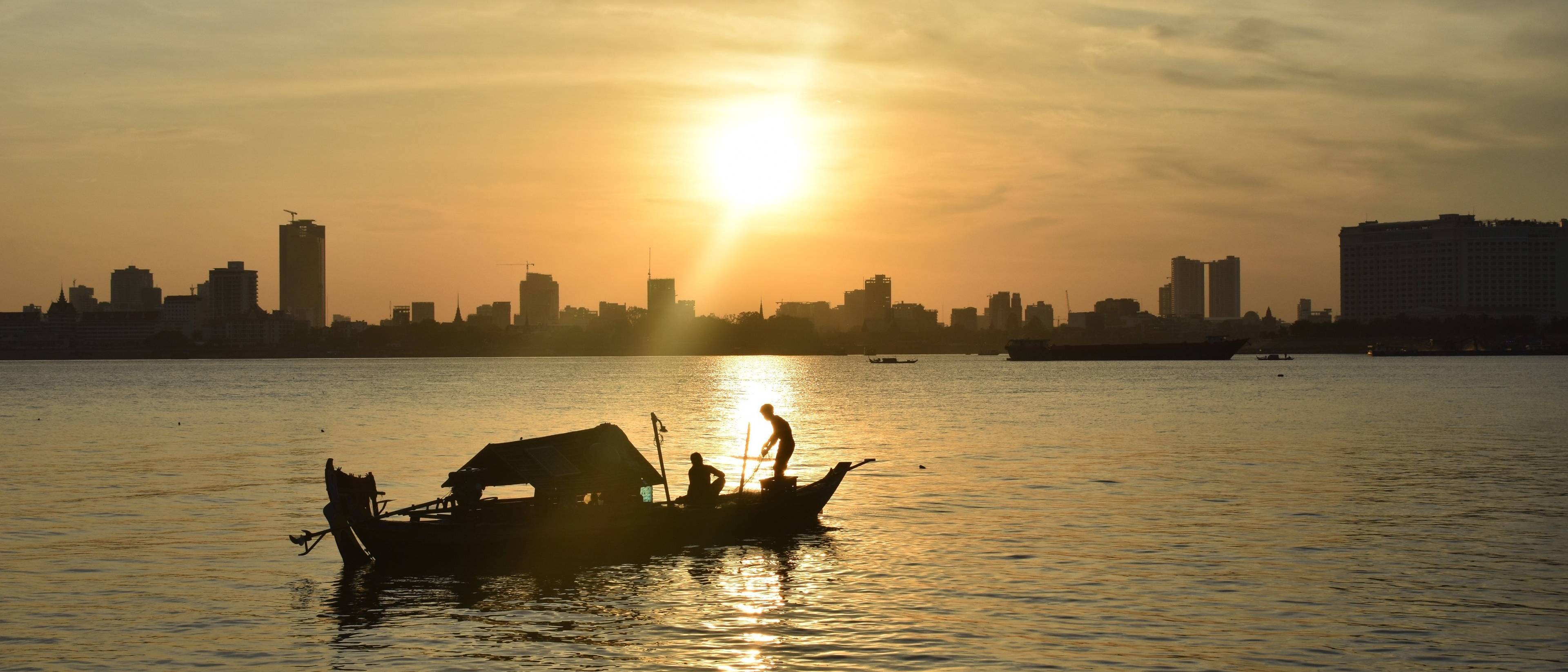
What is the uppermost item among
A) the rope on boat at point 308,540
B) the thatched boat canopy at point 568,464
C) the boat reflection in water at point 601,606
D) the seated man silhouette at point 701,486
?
the thatched boat canopy at point 568,464

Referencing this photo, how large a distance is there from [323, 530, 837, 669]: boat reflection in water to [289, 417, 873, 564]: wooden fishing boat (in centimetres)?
53

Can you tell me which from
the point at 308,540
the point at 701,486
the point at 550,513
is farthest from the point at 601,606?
the point at 308,540

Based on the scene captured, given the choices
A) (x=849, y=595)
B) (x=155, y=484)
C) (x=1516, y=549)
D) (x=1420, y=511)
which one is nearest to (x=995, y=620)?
(x=849, y=595)

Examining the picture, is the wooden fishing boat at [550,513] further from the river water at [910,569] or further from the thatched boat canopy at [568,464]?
the river water at [910,569]

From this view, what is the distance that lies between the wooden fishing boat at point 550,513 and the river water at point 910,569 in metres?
0.80

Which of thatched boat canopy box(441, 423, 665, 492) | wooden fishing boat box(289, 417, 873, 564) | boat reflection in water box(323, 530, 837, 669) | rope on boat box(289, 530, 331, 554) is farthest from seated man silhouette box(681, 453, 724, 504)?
rope on boat box(289, 530, 331, 554)

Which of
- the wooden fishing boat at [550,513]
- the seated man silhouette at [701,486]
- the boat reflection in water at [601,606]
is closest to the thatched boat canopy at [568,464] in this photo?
the wooden fishing boat at [550,513]

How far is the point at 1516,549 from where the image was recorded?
1088 inches

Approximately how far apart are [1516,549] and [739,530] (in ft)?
55.8

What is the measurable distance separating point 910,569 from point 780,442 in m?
6.94

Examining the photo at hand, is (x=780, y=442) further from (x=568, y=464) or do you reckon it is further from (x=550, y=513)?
(x=550, y=513)

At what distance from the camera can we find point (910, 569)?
2595 centimetres

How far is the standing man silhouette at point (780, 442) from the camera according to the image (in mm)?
31266

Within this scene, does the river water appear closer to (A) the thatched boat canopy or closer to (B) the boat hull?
(B) the boat hull
